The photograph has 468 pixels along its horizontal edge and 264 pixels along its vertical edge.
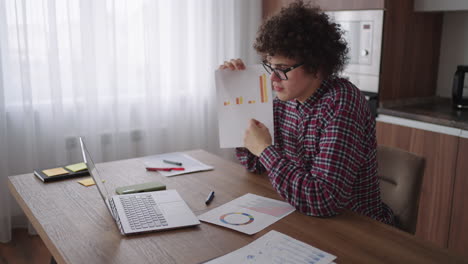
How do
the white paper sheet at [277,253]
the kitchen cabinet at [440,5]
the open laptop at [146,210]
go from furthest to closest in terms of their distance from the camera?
the kitchen cabinet at [440,5], the open laptop at [146,210], the white paper sheet at [277,253]

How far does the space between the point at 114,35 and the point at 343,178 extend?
2.13m

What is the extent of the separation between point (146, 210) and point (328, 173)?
1.83 feet

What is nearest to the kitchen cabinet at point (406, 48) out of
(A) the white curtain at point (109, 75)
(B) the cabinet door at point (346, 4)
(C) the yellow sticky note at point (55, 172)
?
(B) the cabinet door at point (346, 4)

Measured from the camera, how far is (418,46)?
9.51 ft

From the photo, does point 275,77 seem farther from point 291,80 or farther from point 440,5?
point 440,5

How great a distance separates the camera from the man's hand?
1466mm

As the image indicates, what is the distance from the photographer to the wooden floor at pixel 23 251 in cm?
251

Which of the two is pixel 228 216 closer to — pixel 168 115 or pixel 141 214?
pixel 141 214

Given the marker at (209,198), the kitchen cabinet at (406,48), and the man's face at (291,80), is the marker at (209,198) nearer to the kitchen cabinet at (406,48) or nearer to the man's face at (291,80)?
the man's face at (291,80)

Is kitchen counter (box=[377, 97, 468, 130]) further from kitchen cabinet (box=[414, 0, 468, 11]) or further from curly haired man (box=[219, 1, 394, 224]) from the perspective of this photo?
curly haired man (box=[219, 1, 394, 224])

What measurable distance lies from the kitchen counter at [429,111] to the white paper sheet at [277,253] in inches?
63.6

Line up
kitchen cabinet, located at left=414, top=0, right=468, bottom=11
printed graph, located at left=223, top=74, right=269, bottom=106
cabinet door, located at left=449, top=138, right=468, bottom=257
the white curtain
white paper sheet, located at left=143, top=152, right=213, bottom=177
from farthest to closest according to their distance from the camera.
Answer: the white curtain
kitchen cabinet, located at left=414, top=0, right=468, bottom=11
cabinet door, located at left=449, top=138, right=468, bottom=257
white paper sheet, located at left=143, top=152, right=213, bottom=177
printed graph, located at left=223, top=74, right=269, bottom=106

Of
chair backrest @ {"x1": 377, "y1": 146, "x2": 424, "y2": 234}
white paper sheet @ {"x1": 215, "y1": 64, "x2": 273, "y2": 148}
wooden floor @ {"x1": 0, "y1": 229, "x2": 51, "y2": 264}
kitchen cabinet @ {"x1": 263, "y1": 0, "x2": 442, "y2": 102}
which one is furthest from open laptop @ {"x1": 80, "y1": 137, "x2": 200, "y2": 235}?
kitchen cabinet @ {"x1": 263, "y1": 0, "x2": 442, "y2": 102}

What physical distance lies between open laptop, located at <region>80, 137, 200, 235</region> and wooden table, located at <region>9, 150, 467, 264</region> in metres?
0.02
